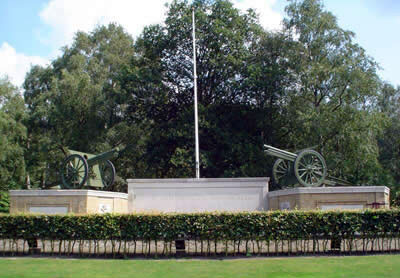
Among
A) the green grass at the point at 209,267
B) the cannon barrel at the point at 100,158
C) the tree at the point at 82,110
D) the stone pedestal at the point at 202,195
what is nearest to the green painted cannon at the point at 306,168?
the stone pedestal at the point at 202,195

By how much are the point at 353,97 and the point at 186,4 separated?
12.9m

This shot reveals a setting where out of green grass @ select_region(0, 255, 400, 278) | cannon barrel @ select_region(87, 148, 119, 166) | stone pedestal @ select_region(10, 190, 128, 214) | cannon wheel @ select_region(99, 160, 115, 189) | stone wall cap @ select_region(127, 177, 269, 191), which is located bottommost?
green grass @ select_region(0, 255, 400, 278)

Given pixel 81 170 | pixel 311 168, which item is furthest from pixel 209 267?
pixel 81 170

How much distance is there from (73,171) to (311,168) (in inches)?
408

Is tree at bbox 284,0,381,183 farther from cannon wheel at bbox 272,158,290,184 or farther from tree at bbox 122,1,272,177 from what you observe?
cannon wheel at bbox 272,158,290,184

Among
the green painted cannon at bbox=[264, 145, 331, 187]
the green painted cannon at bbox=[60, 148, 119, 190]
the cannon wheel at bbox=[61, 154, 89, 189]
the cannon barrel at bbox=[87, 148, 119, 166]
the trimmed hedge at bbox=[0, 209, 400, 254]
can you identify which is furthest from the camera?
the cannon barrel at bbox=[87, 148, 119, 166]

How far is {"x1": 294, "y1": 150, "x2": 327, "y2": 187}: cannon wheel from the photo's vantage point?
A: 63.4 feet

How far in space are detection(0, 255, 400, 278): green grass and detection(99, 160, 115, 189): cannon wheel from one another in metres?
8.52

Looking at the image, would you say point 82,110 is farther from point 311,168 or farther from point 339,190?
point 339,190

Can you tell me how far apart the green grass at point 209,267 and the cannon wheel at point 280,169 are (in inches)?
317

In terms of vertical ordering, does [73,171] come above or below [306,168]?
below

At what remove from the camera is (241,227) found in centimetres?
1382

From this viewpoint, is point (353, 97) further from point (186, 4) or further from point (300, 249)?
point (300, 249)

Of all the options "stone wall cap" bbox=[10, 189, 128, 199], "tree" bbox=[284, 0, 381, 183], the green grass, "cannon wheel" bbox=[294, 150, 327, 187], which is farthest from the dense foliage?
the green grass
